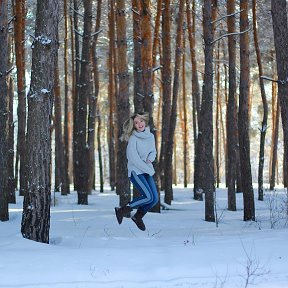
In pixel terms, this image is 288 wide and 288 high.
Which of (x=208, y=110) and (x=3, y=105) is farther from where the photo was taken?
(x=208, y=110)

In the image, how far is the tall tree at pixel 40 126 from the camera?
5.70 metres

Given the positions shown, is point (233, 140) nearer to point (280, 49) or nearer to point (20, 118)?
point (280, 49)

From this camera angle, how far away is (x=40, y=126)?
5695 millimetres

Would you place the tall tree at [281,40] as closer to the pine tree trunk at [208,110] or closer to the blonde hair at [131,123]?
the pine tree trunk at [208,110]

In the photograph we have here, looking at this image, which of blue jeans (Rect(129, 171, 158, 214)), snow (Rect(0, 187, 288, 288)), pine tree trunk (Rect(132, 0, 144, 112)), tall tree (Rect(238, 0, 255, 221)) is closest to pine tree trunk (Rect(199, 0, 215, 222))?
tall tree (Rect(238, 0, 255, 221))

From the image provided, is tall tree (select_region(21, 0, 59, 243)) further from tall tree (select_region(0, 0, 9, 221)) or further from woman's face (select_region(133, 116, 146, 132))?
tall tree (select_region(0, 0, 9, 221))

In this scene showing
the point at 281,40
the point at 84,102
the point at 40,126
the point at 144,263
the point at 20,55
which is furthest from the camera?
the point at 84,102

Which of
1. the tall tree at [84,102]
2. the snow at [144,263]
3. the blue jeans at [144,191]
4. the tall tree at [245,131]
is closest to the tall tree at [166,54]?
the tall tree at [84,102]

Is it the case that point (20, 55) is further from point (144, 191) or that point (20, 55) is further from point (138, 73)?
point (144, 191)

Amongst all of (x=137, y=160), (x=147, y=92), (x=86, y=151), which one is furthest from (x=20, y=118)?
(x=137, y=160)

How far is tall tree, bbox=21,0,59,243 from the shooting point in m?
5.70

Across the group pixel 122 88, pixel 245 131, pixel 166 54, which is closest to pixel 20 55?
pixel 122 88

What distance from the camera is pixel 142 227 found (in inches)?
264

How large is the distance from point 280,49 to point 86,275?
5.28 meters
